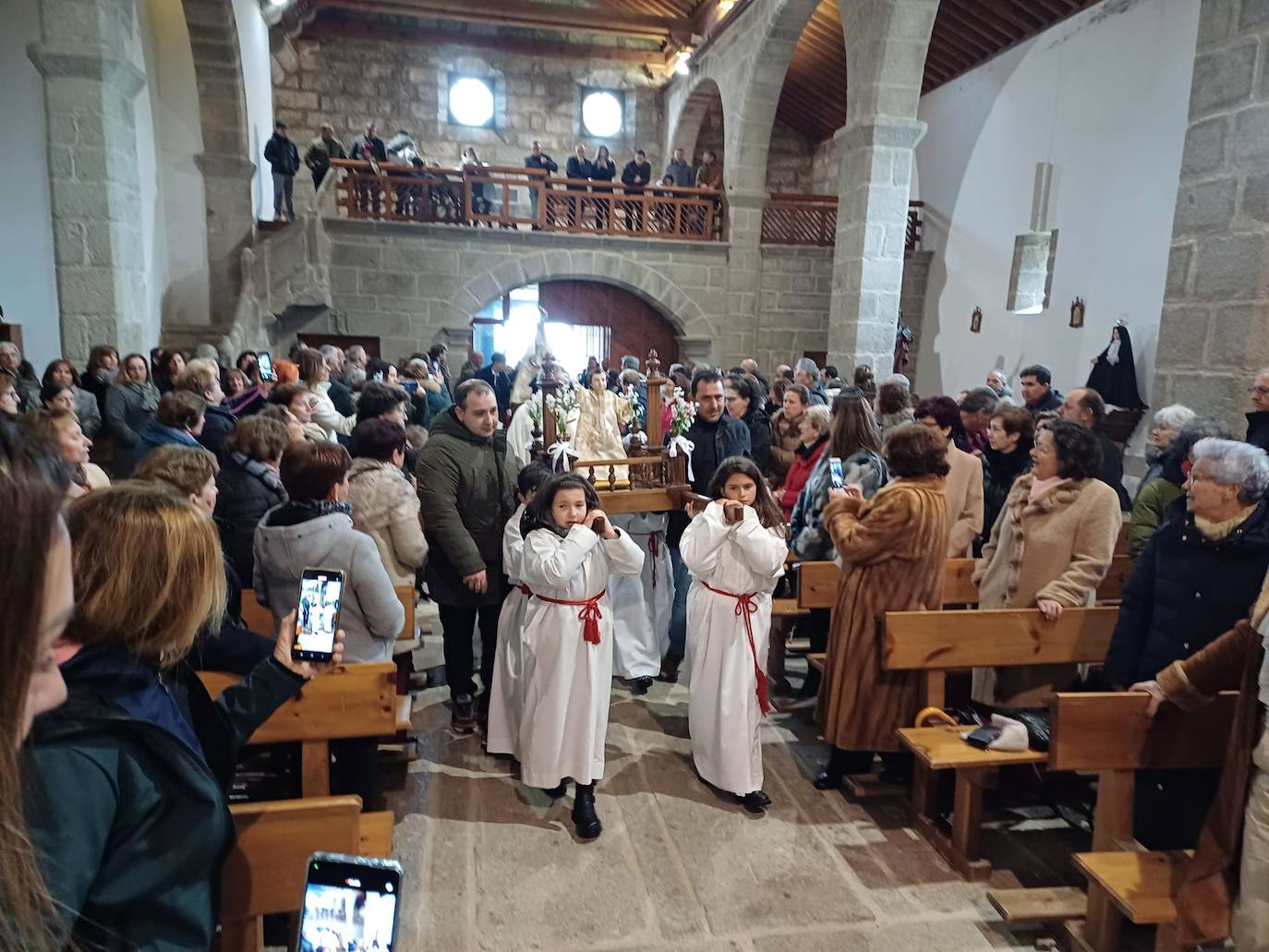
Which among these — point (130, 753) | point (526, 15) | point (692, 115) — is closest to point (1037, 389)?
point (130, 753)

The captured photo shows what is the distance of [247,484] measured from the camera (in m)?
3.36

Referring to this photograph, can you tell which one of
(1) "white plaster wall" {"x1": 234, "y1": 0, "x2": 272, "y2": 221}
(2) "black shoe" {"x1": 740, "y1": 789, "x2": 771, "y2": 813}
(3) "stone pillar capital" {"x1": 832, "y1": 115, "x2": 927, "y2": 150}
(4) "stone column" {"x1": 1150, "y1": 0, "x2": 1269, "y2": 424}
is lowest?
(2) "black shoe" {"x1": 740, "y1": 789, "x2": 771, "y2": 813}

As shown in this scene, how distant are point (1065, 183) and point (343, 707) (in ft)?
36.7

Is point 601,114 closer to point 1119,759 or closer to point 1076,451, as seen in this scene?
point 1076,451

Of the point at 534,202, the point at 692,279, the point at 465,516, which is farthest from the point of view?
the point at 692,279

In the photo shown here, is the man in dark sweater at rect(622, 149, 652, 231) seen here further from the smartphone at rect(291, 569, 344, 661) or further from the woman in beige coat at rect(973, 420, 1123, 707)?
the smartphone at rect(291, 569, 344, 661)

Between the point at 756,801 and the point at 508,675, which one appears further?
the point at 508,675

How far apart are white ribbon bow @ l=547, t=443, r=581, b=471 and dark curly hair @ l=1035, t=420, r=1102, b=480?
7.16 ft

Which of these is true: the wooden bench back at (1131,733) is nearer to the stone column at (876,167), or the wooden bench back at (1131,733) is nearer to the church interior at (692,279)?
the church interior at (692,279)

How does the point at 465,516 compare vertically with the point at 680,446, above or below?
below

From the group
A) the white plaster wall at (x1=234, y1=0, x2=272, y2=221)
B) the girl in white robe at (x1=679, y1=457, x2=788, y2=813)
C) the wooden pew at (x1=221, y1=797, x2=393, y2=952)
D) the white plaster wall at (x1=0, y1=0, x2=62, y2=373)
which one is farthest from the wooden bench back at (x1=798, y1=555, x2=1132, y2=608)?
the white plaster wall at (x1=234, y1=0, x2=272, y2=221)

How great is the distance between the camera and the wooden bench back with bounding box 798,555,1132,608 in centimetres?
379

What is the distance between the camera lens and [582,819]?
302cm

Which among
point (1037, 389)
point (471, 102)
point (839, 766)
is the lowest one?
point (839, 766)
